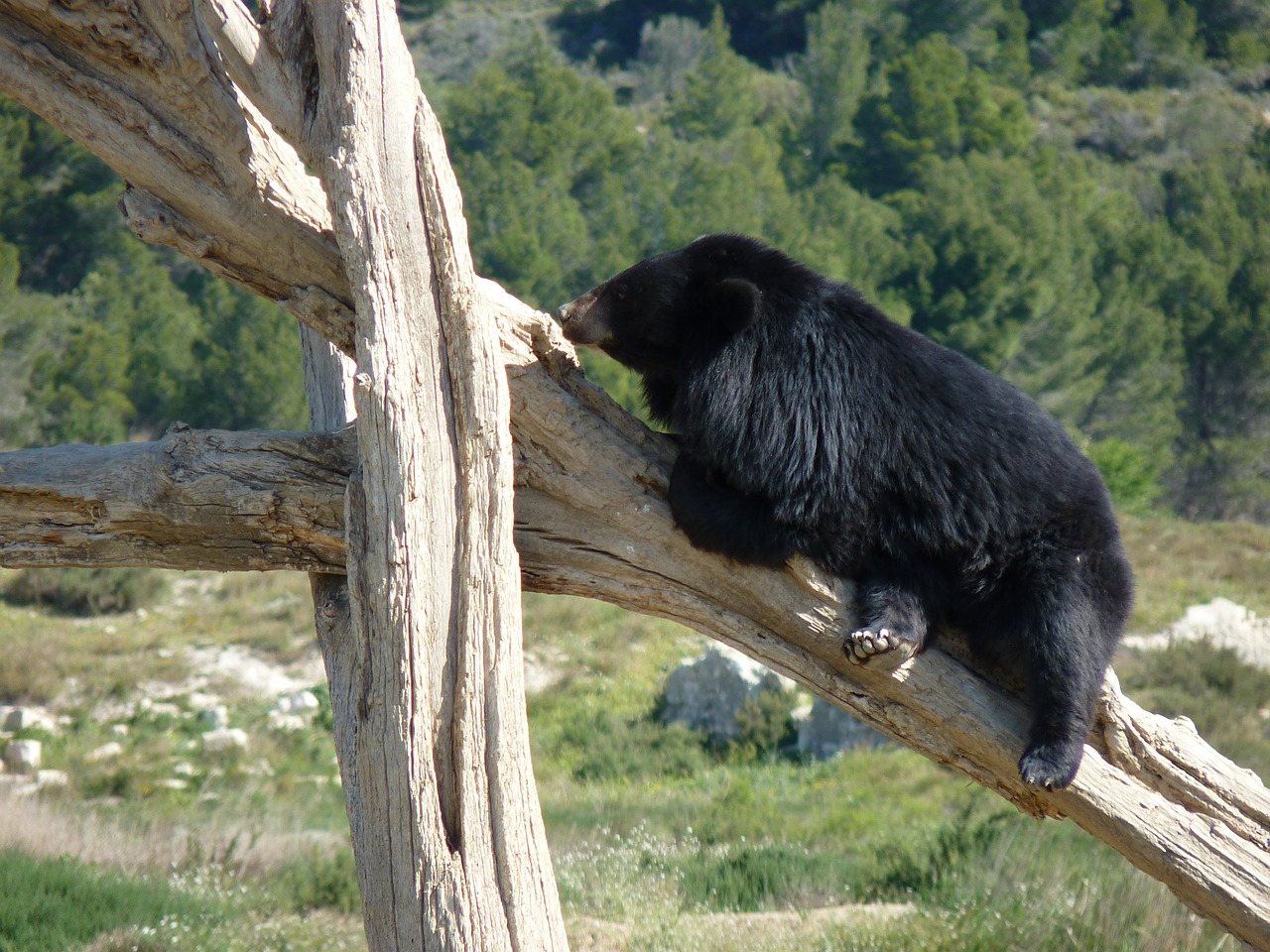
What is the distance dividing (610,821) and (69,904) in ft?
16.0

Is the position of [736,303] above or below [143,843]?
above

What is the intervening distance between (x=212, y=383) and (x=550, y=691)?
12354 millimetres

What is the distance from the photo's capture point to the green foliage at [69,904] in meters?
6.17

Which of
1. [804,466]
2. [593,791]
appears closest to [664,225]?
[593,791]

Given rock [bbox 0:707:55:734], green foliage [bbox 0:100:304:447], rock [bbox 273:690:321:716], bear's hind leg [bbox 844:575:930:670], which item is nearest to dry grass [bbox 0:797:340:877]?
rock [bbox 0:707:55:734]

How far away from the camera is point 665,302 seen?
4453 mm

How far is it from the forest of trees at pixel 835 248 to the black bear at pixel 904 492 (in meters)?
14.1

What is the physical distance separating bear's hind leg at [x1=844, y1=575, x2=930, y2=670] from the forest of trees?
47.2 ft

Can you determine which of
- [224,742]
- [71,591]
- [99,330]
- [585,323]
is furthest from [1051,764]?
[99,330]

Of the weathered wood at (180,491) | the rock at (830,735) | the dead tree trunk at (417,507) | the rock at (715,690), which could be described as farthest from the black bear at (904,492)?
the rock at (715,690)

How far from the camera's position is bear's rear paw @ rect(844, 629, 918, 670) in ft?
12.0

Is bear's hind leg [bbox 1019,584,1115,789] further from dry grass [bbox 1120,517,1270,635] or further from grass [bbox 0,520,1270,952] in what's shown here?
dry grass [bbox 1120,517,1270,635]

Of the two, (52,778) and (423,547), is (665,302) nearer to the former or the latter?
(423,547)

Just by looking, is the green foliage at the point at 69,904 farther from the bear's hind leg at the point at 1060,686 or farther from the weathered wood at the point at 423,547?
the bear's hind leg at the point at 1060,686
